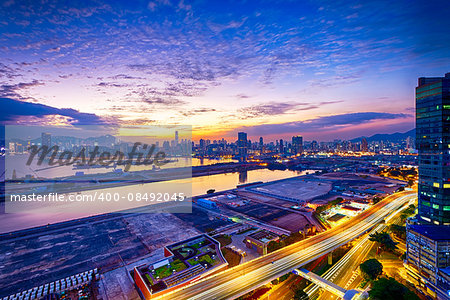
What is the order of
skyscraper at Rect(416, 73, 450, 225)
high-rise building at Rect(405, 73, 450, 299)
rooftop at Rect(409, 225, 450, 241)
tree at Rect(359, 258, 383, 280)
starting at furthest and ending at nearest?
skyscraper at Rect(416, 73, 450, 225) < tree at Rect(359, 258, 383, 280) < high-rise building at Rect(405, 73, 450, 299) < rooftop at Rect(409, 225, 450, 241)

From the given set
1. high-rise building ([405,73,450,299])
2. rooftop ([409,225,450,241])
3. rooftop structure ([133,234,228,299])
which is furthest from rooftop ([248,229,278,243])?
rooftop ([409,225,450,241])

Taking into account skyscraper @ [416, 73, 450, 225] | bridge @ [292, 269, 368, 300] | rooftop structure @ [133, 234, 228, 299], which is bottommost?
bridge @ [292, 269, 368, 300]

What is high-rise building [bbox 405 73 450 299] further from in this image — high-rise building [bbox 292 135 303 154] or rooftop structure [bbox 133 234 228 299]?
high-rise building [bbox 292 135 303 154]

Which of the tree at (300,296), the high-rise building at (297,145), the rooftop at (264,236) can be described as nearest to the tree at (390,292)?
the tree at (300,296)

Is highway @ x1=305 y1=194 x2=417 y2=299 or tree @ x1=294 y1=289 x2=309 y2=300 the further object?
highway @ x1=305 y1=194 x2=417 y2=299

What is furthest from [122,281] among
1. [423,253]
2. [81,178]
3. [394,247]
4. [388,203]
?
[81,178]

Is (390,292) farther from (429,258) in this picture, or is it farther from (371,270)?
(429,258)

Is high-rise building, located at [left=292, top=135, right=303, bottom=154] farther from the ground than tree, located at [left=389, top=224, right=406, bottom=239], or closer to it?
farther from the ground
